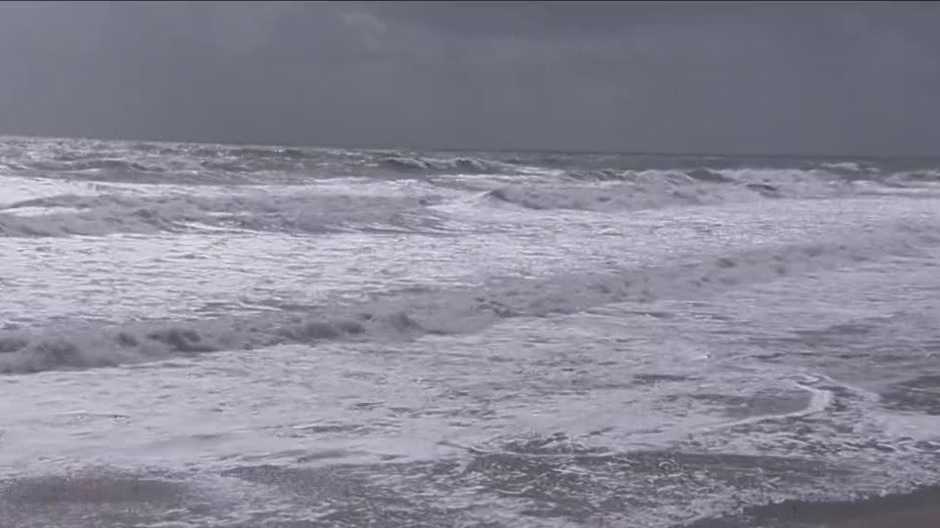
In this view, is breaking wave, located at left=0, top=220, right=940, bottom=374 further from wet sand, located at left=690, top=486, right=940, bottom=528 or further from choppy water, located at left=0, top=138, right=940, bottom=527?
wet sand, located at left=690, top=486, right=940, bottom=528

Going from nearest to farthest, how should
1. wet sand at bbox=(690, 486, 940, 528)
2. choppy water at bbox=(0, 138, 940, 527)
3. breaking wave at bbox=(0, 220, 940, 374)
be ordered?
1. wet sand at bbox=(690, 486, 940, 528)
2. choppy water at bbox=(0, 138, 940, 527)
3. breaking wave at bbox=(0, 220, 940, 374)

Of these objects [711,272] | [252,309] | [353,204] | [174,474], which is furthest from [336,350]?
[353,204]

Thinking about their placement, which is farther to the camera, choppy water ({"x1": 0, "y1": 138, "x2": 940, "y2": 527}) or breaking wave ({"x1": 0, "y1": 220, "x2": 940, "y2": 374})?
breaking wave ({"x1": 0, "y1": 220, "x2": 940, "y2": 374})

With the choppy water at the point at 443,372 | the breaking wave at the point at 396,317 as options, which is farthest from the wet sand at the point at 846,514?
the breaking wave at the point at 396,317

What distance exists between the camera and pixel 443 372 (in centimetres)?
632

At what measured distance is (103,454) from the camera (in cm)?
459

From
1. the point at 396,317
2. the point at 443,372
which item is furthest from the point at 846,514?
the point at 396,317

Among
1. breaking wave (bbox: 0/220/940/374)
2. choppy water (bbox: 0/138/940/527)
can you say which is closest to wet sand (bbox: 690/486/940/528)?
choppy water (bbox: 0/138/940/527)

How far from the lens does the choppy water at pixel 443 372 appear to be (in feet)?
14.0

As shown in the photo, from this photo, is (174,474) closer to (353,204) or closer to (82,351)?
(82,351)

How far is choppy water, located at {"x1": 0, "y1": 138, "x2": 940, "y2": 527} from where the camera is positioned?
426 centimetres

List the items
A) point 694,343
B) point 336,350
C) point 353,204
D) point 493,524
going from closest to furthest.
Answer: point 493,524, point 336,350, point 694,343, point 353,204

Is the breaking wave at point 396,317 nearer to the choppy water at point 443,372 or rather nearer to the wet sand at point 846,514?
the choppy water at point 443,372

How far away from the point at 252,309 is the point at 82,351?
60.7 inches
